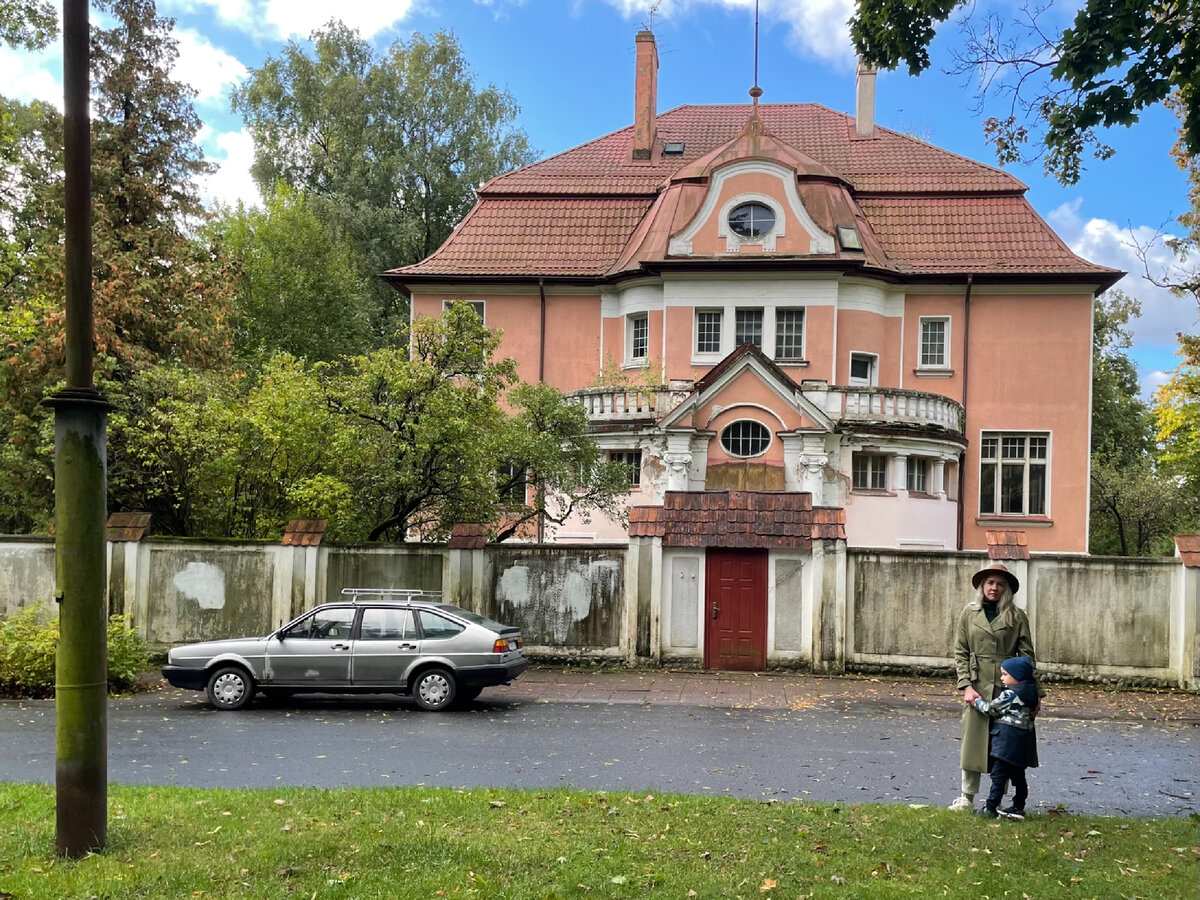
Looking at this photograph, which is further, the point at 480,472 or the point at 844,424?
the point at 844,424

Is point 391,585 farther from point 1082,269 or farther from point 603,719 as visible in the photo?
point 1082,269

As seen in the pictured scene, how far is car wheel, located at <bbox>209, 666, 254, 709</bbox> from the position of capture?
580 inches

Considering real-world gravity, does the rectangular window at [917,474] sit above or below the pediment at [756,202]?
below

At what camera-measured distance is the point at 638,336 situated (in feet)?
105

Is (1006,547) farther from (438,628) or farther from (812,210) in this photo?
(812,210)

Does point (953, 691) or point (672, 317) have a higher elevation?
point (672, 317)

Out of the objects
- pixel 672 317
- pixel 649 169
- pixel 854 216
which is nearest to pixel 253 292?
pixel 649 169

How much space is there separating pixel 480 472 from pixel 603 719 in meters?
6.27

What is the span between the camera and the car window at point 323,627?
14.9 m

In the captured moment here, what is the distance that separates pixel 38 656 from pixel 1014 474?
2577cm

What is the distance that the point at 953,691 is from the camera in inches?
667

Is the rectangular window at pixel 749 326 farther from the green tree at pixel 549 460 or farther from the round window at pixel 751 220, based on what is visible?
the green tree at pixel 549 460

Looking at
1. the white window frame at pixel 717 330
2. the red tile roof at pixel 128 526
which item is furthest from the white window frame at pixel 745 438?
the red tile roof at pixel 128 526

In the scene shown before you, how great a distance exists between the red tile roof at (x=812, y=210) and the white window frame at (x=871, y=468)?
5689 mm
